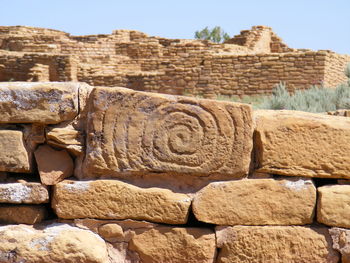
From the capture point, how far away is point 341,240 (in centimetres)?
290

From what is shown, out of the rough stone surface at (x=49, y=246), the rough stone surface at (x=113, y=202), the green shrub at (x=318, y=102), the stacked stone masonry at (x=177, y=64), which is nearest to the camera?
the rough stone surface at (x=49, y=246)

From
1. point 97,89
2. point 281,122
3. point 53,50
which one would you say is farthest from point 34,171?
point 53,50

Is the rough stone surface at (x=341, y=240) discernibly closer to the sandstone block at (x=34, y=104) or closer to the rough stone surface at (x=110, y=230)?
the rough stone surface at (x=110, y=230)

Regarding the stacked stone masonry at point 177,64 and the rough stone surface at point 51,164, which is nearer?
the rough stone surface at point 51,164

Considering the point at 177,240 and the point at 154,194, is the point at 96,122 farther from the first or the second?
the point at 177,240

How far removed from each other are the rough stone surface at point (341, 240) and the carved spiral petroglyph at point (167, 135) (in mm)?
698

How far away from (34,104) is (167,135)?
2.27ft

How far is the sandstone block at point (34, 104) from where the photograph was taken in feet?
9.21

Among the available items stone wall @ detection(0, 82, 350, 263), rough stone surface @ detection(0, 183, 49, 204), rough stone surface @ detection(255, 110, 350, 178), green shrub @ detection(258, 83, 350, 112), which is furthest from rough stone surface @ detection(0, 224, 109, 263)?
green shrub @ detection(258, 83, 350, 112)

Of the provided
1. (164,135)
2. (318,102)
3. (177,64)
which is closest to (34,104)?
(164,135)

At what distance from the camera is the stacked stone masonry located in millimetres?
14219

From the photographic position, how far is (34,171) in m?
2.90

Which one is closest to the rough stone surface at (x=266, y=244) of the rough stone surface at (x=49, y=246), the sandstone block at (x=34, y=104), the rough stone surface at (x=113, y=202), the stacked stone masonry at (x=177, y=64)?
the rough stone surface at (x=113, y=202)

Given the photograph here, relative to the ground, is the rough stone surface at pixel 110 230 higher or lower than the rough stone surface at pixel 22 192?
lower
